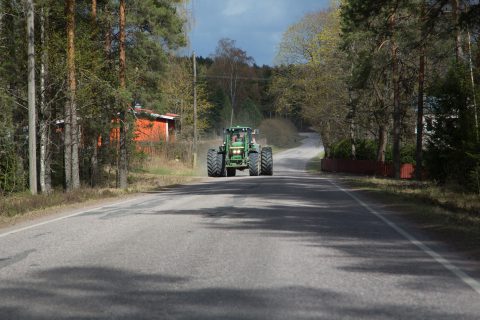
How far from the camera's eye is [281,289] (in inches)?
238

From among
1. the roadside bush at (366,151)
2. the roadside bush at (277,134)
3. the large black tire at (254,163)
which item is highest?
the roadside bush at (277,134)

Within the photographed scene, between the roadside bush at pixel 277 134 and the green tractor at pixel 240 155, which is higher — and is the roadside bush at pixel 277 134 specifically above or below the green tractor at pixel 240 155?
above

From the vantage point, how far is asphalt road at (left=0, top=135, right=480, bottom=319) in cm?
536

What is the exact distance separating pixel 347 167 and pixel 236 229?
3921 centimetres

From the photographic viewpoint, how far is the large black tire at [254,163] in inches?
1300

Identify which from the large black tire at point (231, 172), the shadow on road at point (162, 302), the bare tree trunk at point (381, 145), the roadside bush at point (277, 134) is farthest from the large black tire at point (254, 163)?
the roadside bush at point (277, 134)

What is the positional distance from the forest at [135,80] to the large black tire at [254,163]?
5.60 meters

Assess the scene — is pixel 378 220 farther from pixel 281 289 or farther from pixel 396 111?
pixel 396 111

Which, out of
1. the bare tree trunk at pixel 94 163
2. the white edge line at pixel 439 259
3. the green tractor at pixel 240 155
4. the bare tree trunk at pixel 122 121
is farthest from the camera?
the green tractor at pixel 240 155

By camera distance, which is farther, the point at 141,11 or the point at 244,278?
the point at 141,11

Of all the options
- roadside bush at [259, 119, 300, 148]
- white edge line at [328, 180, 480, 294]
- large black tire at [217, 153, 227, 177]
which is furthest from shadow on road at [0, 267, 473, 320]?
roadside bush at [259, 119, 300, 148]

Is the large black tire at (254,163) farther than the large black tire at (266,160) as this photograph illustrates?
No

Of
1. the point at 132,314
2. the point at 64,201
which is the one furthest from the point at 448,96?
the point at 132,314

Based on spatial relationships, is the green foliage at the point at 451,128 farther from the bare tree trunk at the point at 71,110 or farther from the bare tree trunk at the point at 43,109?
the bare tree trunk at the point at 43,109
